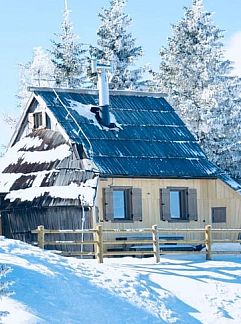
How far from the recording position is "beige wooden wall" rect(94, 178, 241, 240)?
94.6 ft

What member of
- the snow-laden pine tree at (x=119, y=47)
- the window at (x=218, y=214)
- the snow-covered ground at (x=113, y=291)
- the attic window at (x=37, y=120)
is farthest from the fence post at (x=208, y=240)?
the snow-laden pine tree at (x=119, y=47)

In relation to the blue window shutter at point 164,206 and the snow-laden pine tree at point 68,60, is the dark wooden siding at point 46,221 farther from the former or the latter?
the snow-laden pine tree at point 68,60

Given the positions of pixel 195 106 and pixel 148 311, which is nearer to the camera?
pixel 148 311

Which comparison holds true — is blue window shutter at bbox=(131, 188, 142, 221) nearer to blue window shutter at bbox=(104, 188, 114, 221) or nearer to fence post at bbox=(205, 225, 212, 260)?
blue window shutter at bbox=(104, 188, 114, 221)

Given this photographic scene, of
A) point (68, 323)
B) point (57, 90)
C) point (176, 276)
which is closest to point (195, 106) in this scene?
point (57, 90)

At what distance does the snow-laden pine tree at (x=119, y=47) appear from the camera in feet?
143

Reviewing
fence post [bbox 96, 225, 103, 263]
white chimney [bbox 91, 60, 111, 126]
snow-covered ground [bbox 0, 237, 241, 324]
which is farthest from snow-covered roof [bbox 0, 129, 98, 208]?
snow-covered ground [bbox 0, 237, 241, 324]

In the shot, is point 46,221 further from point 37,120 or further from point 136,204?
point 37,120

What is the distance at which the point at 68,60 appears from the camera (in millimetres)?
45844

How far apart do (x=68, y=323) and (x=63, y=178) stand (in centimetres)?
1187

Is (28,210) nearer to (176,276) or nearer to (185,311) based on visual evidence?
(176,276)

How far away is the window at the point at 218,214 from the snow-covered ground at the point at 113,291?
6.71 m

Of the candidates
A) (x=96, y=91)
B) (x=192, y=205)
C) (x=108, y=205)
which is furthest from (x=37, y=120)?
(x=192, y=205)

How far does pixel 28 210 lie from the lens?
30000 mm
